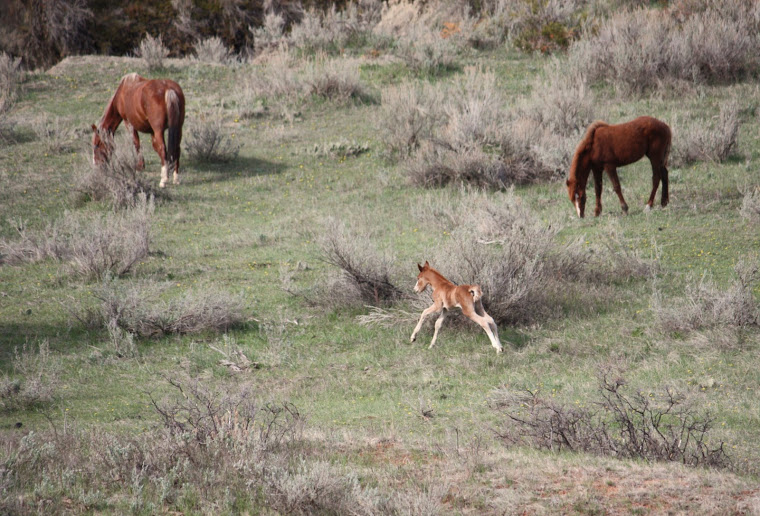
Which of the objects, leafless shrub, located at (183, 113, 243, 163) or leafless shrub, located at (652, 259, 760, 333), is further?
leafless shrub, located at (183, 113, 243, 163)

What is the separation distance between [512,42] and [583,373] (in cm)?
1681

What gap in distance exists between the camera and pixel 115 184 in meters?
14.5

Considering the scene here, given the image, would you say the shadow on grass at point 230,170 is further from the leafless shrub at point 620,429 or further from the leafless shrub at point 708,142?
the leafless shrub at point 620,429

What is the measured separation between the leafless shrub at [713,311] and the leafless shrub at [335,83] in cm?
1273

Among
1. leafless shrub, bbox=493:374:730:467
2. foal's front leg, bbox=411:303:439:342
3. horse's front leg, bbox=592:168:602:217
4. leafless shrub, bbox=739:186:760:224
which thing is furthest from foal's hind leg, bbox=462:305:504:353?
leafless shrub, bbox=739:186:760:224

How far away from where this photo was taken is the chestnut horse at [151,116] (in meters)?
15.5

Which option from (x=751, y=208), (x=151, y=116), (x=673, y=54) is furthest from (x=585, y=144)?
(x=151, y=116)

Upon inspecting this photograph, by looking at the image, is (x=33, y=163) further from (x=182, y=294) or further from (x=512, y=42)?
(x=512, y=42)

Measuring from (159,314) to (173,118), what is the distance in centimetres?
696

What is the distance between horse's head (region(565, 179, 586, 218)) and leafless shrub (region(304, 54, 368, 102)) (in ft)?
30.2

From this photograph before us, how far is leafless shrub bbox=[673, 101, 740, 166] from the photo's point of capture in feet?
46.9

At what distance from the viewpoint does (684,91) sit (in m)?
18.0

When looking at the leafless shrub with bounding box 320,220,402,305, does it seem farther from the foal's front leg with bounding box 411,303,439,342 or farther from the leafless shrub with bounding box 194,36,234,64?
the leafless shrub with bounding box 194,36,234,64

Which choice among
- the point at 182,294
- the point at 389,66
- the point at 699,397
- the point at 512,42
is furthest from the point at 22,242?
the point at 512,42
